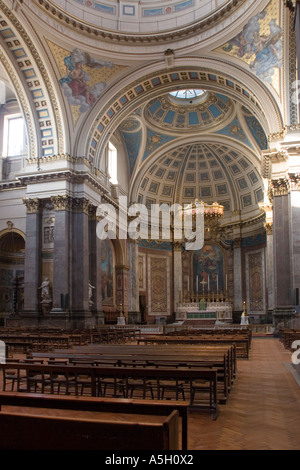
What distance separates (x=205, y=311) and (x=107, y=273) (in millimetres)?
8541

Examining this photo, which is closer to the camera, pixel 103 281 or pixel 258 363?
pixel 258 363

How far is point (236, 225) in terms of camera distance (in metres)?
35.7

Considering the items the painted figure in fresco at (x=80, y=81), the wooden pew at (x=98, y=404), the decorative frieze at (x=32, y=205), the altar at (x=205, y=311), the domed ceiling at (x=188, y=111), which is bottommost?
the altar at (x=205, y=311)

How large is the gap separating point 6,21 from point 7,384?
678 inches

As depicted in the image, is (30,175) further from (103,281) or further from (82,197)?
(103,281)

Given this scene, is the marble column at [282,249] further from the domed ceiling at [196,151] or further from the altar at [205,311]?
the altar at [205,311]

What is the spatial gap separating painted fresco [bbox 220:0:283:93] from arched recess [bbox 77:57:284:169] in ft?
1.72

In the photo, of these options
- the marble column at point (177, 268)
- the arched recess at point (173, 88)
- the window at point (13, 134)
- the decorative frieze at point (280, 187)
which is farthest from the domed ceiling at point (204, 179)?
the decorative frieze at point (280, 187)

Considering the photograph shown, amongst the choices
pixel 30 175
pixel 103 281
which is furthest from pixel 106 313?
pixel 30 175

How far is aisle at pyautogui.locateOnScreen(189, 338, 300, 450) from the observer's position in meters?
4.61

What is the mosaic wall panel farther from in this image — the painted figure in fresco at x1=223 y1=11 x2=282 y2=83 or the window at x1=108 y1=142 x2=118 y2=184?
the painted figure in fresco at x1=223 y1=11 x2=282 y2=83

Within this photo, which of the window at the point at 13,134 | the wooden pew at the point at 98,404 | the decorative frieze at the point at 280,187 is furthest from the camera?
the window at the point at 13,134

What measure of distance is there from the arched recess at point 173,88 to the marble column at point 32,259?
4006mm

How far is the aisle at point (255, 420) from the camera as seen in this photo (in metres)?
4.61
